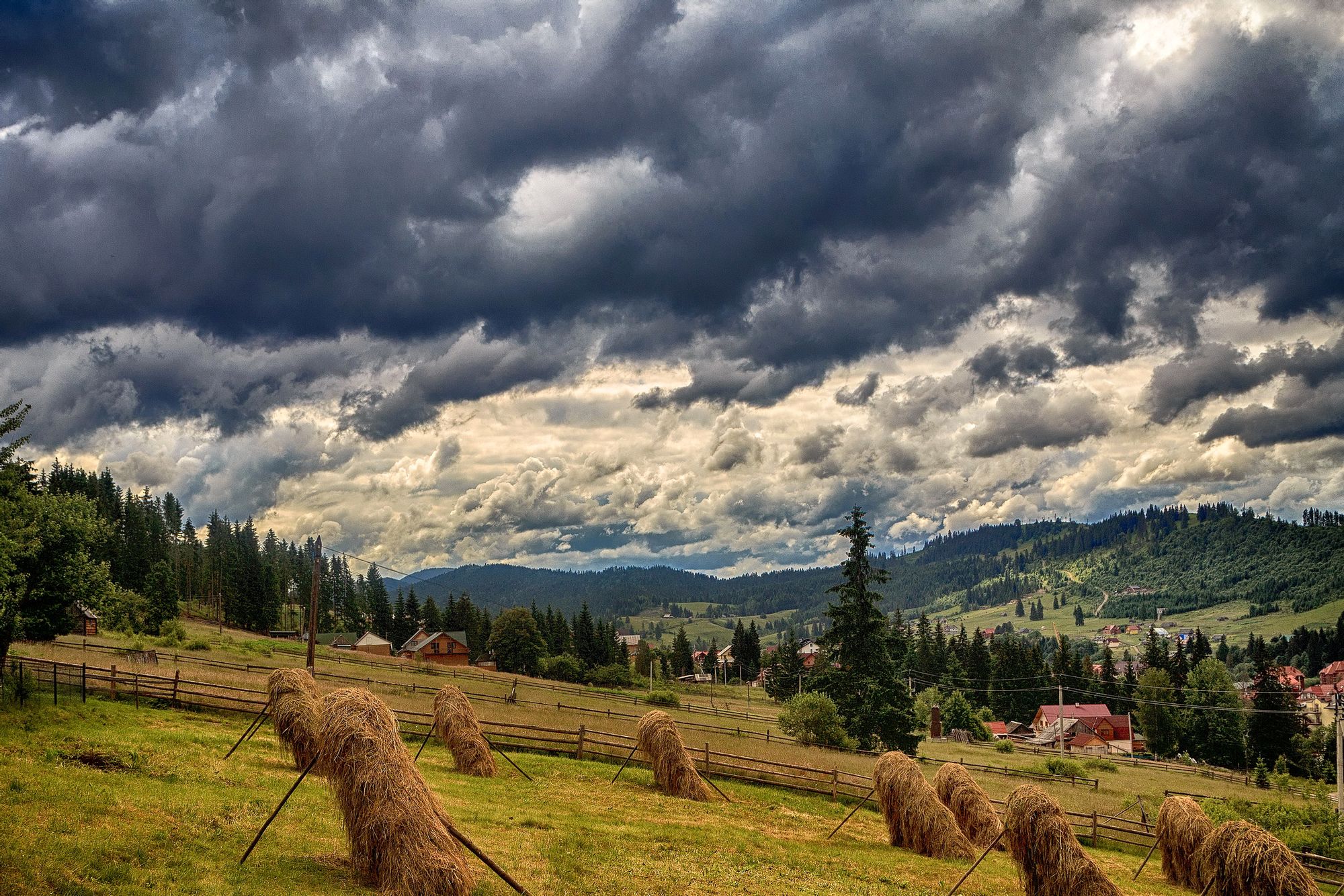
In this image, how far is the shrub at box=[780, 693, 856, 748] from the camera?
48.3 m

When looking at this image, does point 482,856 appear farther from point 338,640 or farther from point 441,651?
point 338,640

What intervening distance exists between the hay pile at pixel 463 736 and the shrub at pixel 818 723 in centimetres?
2453

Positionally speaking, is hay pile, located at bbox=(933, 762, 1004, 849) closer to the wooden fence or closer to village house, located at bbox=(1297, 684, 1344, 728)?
the wooden fence

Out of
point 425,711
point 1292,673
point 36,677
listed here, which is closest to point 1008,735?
point 1292,673

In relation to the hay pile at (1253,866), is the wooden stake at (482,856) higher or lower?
higher

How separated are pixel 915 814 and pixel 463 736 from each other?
15.0m

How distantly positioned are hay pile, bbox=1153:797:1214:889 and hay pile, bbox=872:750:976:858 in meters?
6.45

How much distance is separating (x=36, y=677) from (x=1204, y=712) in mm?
102807

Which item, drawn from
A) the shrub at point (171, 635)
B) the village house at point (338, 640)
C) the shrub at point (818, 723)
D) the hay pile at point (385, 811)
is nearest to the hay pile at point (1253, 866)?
the hay pile at point (385, 811)

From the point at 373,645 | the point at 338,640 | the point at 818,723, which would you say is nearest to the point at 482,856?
the point at 818,723

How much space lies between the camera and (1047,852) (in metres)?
19.6

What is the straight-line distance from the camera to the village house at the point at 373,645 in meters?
104

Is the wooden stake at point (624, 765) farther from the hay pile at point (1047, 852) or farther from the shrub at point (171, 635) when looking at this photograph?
the shrub at point (171, 635)

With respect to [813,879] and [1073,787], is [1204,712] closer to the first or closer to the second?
[1073,787]
